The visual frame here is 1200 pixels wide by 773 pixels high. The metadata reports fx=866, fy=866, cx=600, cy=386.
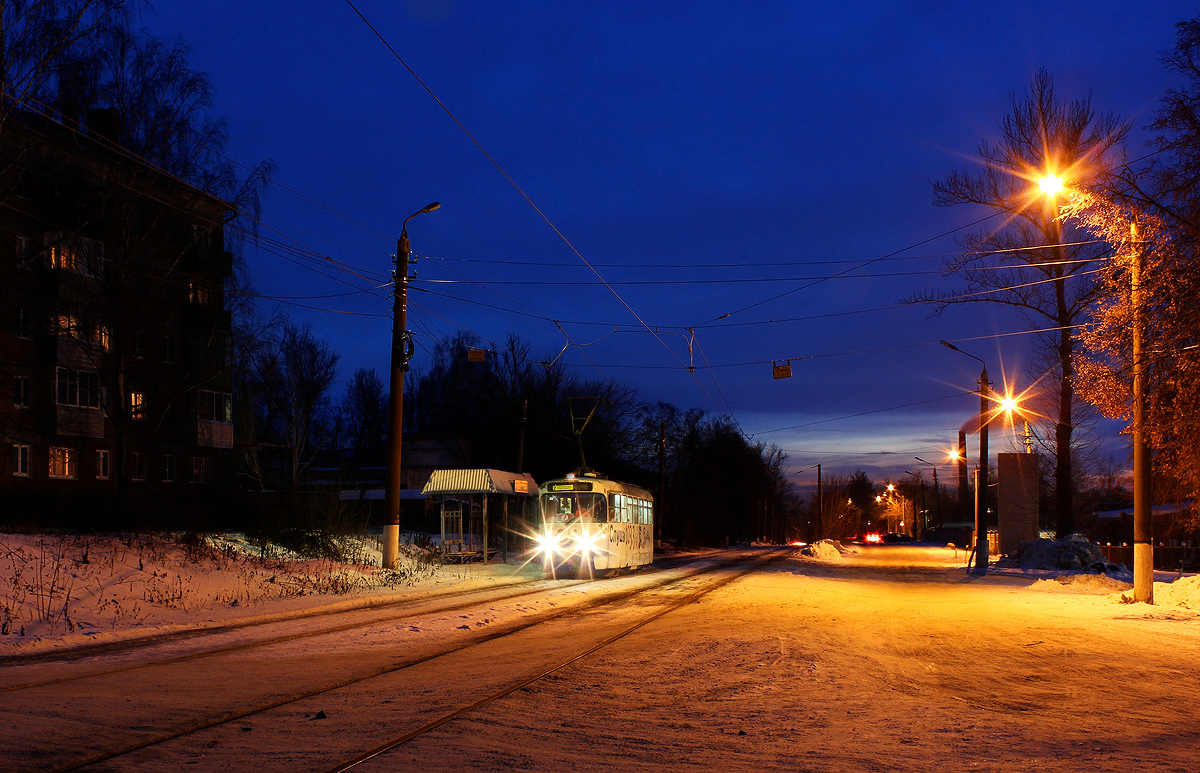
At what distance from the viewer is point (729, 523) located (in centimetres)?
8506

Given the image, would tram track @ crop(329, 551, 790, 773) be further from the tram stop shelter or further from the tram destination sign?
the tram stop shelter

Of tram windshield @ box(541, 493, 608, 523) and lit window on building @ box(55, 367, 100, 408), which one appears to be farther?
lit window on building @ box(55, 367, 100, 408)

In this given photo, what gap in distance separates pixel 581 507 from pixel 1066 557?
1700cm

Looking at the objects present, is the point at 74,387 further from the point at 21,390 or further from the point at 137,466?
the point at 137,466

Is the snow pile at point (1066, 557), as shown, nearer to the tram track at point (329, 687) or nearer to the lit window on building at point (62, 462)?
the tram track at point (329, 687)

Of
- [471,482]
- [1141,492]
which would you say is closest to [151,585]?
[471,482]

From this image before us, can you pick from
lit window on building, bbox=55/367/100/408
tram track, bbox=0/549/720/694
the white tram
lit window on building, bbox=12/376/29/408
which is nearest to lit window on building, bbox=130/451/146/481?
lit window on building, bbox=55/367/100/408

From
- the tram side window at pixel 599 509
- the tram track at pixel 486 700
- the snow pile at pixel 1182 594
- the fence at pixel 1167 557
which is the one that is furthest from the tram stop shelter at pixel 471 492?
the fence at pixel 1167 557

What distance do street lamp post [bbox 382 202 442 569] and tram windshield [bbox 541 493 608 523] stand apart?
5555 mm

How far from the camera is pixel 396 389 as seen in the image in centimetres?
2419

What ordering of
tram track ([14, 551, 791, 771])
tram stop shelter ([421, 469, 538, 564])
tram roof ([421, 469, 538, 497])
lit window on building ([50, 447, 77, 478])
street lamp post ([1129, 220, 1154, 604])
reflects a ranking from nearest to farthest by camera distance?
1. tram track ([14, 551, 791, 771])
2. street lamp post ([1129, 220, 1154, 604])
3. tram roof ([421, 469, 538, 497])
4. tram stop shelter ([421, 469, 538, 564])
5. lit window on building ([50, 447, 77, 478])

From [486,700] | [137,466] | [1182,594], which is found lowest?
[1182,594]

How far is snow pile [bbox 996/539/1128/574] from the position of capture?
93.9 feet

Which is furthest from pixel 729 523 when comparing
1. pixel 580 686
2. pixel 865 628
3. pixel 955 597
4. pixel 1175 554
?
pixel 580 686
